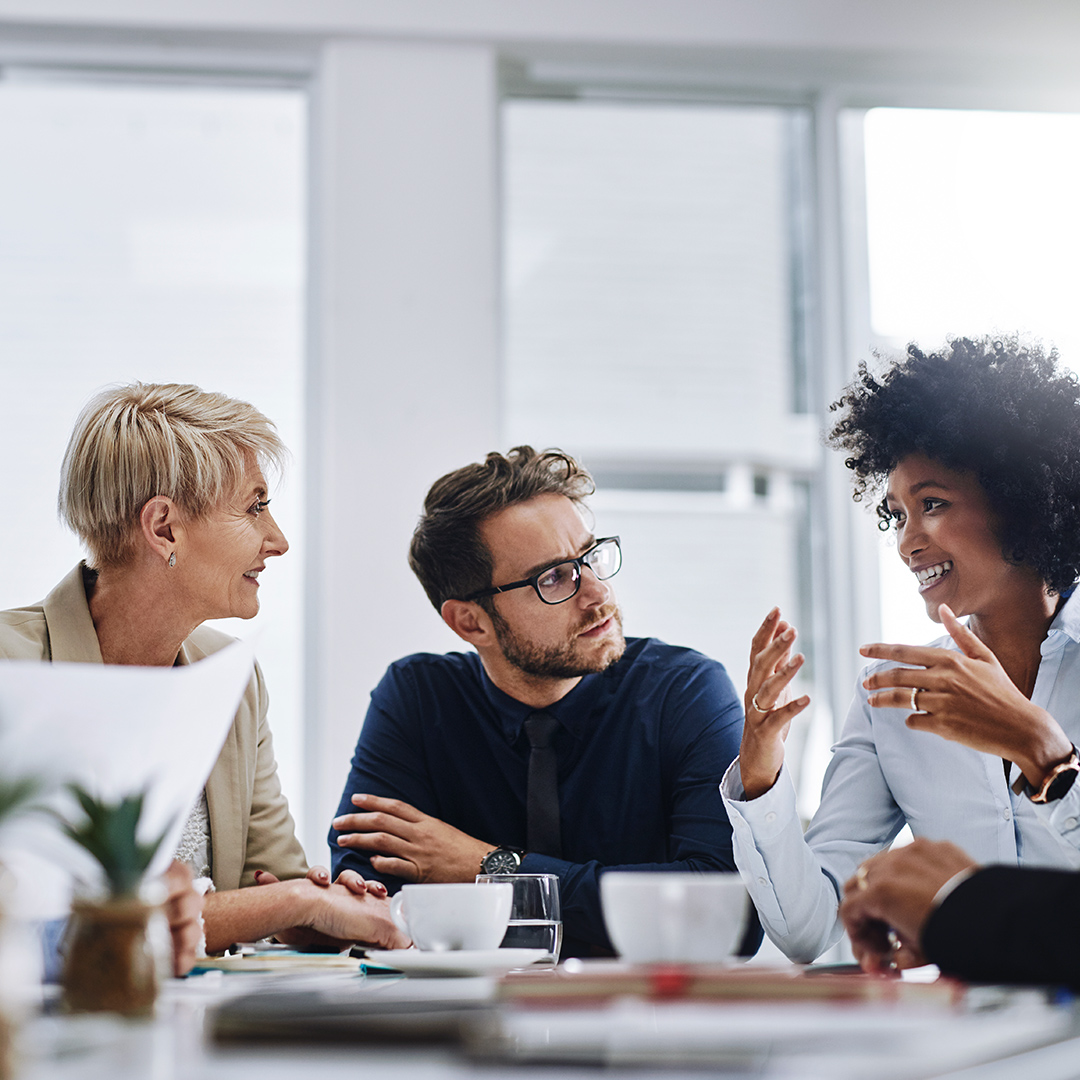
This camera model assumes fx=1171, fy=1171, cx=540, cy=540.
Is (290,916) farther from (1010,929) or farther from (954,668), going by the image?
(1010,929)

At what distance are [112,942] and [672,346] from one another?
2.77 m

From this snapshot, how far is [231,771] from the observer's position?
2.01 meters

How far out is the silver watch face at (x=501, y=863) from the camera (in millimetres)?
1794

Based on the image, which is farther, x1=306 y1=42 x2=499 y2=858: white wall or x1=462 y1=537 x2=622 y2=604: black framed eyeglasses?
x1=306 y1=42 x2=499 y2=858: white wall

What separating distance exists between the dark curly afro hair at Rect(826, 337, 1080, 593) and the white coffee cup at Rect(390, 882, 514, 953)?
43.5 inches

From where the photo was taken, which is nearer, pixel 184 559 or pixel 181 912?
pixel 181 912

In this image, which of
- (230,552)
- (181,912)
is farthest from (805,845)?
(230,552)

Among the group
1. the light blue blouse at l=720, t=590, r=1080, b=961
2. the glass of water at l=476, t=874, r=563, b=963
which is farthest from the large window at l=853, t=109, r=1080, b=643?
the glass of water at l=476, t=874, r=563, b=963

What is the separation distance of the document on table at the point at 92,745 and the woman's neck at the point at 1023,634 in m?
1.38

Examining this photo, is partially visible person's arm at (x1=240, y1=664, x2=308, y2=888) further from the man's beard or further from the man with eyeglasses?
the man's beard

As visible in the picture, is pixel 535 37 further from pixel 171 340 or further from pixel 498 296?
pixel 171 340

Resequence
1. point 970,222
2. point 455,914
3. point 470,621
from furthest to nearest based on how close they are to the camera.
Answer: point 970,222, point 470,621, point 455,914

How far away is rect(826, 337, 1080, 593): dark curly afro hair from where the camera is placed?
185 cm

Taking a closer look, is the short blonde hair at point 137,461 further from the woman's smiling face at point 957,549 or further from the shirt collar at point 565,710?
the woman's smiling face at point 957,549
